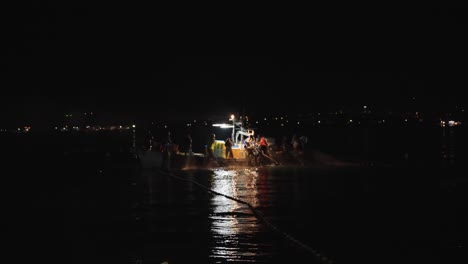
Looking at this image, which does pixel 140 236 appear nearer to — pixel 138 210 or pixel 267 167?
pixel 138 210

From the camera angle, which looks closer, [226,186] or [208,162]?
[226,186]

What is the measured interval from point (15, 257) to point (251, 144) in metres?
25.1

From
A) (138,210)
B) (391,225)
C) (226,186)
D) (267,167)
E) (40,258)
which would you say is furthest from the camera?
(267,167)

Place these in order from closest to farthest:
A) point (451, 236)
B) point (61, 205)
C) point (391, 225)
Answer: point (451, 236)
point (391, 225)
point (61, 205)

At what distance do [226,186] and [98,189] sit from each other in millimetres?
4302

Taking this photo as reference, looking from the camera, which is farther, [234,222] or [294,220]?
[294,220]

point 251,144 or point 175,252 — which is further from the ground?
point 251,144

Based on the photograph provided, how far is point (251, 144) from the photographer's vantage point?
36.7 metres

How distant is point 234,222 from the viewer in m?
15.2

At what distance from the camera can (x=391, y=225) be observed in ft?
48.2

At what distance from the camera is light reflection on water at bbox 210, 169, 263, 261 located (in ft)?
38.8

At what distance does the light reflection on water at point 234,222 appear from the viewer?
11828 mm

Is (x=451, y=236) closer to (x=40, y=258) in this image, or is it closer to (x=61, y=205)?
(x=40, y=258)

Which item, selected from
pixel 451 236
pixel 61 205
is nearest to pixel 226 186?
pixel 61 205
